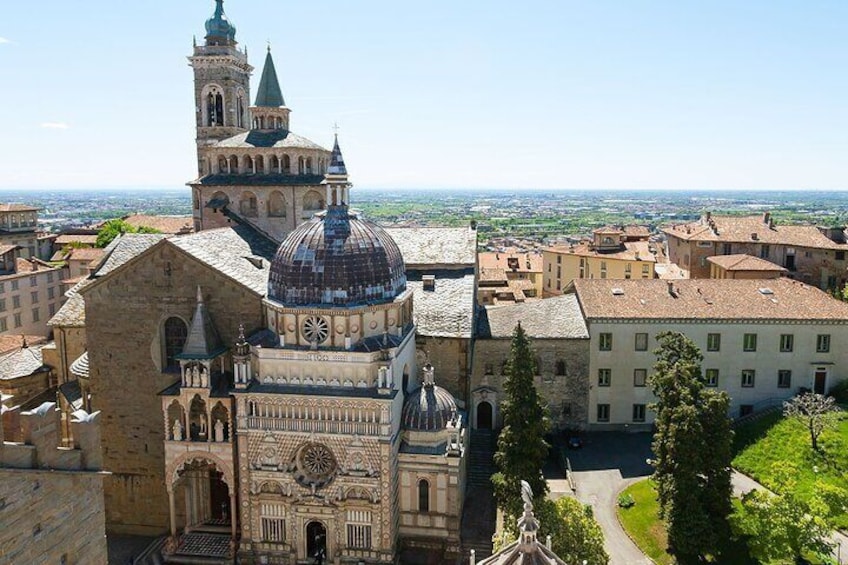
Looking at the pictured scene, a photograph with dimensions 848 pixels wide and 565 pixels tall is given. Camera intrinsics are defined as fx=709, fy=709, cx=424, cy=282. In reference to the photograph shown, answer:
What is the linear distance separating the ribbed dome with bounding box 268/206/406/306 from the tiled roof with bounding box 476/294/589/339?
1518 centimetres

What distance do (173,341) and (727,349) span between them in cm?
3825

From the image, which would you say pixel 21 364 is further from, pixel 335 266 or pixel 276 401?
pixel 335 266

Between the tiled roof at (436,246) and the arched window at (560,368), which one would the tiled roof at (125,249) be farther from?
the arched window at (560,368)

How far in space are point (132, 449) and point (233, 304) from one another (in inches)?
424

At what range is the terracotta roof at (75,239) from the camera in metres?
112

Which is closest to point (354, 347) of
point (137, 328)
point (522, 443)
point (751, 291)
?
point (522, 443)

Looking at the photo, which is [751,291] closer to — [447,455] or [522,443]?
[522,443]

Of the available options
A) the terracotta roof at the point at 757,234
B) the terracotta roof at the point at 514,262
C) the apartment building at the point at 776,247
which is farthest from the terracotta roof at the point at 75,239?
the terracotta roof at the point at 757,234

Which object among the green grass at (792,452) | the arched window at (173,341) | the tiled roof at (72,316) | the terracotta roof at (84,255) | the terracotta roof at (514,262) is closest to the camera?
the arched window at (173,341)

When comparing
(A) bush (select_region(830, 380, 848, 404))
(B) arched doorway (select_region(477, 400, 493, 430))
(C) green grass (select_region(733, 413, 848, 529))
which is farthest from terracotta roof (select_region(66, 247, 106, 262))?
(A) bush (select_region(830, 380, 848, 404))

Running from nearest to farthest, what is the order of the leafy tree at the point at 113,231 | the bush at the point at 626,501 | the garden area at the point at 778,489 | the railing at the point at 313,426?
1. the garden area at the point at 778,489
2. the railing at the point at 313,426
3. the bush at the point at 626,501
4. the leafy tree at the point at 113,231

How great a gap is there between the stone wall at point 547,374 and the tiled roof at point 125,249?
23366mm

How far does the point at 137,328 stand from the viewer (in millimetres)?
39594

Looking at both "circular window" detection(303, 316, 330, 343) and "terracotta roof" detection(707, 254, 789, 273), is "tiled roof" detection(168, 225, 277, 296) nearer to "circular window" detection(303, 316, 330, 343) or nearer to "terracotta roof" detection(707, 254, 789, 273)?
"circular window" detection(303, 316, 330, 343)
